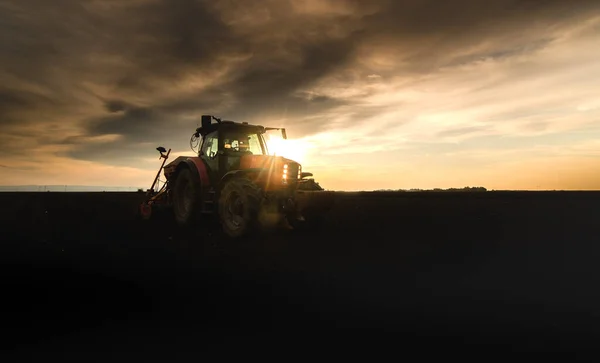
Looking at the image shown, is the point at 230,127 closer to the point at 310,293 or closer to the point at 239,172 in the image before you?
the point at 239,172

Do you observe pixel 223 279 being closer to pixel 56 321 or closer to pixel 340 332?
pixel 56 321

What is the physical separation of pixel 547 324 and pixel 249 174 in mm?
7140

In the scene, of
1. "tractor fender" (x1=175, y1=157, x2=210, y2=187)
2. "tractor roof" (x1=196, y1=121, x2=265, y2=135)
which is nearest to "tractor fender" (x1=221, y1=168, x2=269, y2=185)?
"tractor fender" (x1=175, y1=157, x2=210, y2=187)

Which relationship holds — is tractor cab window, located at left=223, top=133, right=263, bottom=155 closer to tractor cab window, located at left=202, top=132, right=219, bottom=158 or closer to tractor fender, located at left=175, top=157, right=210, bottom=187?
tractor cab window, located at left=202, top=132, right=219, bottom=158

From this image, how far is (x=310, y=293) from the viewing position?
4.65 m

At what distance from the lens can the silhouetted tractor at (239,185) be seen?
8648mm

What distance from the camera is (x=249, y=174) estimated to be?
9.56 metres

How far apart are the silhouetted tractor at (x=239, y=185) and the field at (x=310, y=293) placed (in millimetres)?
680

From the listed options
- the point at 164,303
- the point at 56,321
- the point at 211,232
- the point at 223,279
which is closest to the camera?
the point at 56,321

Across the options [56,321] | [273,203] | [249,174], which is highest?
[249,174]

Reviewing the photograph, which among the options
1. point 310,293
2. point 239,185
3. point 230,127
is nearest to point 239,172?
point 239,185

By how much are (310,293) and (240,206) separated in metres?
4.87

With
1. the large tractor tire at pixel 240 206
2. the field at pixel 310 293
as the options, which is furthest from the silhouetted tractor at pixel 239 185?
the field at pixel 310 293

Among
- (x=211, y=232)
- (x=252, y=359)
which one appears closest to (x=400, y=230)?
(x=211, y=232)
